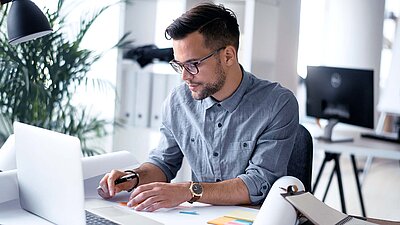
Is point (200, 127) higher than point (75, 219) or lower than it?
higher

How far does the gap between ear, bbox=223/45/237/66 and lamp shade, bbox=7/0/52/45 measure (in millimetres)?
619

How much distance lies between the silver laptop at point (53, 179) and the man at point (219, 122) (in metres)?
0.26

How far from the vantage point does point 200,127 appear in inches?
86.1

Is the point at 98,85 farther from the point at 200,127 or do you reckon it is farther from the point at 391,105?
the point at 391,105

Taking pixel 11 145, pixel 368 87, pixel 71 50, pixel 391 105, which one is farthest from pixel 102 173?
pixel 391 105

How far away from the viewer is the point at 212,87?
2074mm

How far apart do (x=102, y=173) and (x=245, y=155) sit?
1.61 feet

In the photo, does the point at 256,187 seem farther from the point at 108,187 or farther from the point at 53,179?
the point at 53,179

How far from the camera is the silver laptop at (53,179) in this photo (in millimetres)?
1447

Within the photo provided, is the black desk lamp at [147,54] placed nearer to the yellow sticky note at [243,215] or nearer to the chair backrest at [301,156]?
the chair backrest at [301,156]

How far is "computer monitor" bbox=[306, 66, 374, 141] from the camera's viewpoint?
3.70m

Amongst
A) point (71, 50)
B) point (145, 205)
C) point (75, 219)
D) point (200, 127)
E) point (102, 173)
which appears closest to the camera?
point (75, 219)

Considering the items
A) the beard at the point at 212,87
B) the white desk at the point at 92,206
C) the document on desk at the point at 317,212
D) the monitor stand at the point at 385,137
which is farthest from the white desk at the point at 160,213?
the monitor stand at the point at 385,137

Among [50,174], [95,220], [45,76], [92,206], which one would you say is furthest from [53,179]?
[45,76]
